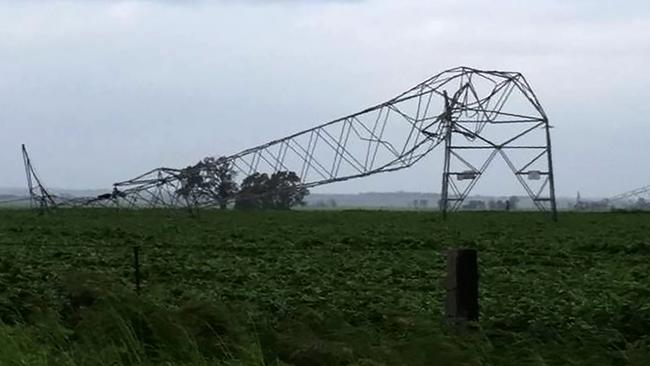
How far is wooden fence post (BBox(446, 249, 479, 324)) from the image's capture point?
756cm

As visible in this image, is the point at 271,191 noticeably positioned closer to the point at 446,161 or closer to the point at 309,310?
the point at 446,161

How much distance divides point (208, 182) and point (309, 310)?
52.7 m

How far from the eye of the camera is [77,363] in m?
7.70

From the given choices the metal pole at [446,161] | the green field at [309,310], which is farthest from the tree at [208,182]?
the green field at [309,310]

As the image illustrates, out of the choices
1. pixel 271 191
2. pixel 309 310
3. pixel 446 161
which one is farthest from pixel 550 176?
pixel 309 310

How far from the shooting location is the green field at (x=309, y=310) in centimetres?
754

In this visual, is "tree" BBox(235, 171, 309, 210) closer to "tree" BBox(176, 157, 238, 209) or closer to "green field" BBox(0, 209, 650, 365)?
"tree" BBox(176, 157, 238, 209)

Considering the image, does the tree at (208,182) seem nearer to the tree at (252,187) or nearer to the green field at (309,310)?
the tree at (252,187)

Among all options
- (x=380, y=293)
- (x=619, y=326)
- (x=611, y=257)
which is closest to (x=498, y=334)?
(x=619, y=326)

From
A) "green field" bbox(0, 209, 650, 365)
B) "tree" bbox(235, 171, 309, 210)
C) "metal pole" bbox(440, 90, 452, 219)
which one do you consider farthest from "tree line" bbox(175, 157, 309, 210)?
"green field" bbox(0, 209, 650, 365)

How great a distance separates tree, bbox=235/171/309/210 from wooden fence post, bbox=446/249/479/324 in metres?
47.0

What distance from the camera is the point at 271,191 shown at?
5888 centimetres

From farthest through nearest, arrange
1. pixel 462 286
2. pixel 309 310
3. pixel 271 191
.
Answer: pixel 271 191 < pixel 309 310 < pixel 462 286

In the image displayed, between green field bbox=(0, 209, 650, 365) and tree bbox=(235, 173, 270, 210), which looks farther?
tree bbox=(235, 173, 270, 210)
